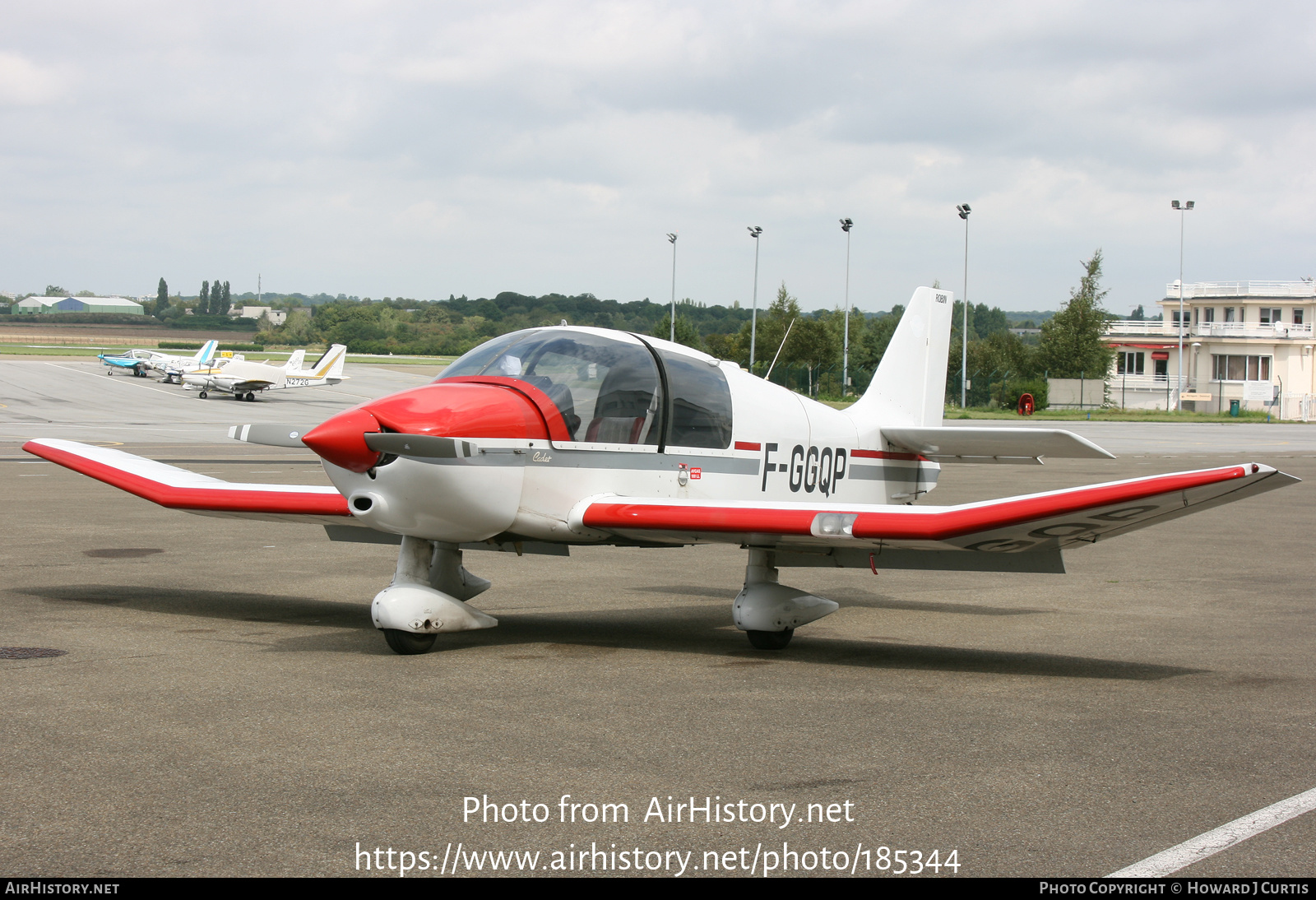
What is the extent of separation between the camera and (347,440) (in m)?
6.82

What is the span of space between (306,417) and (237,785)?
4505 cm

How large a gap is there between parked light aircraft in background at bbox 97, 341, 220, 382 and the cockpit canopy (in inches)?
2240

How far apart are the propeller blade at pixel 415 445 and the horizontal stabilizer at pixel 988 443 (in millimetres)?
4343

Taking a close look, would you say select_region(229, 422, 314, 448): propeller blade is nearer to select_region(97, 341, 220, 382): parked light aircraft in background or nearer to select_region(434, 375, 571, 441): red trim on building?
select_region(434, 375, 571, 441): red trim on building

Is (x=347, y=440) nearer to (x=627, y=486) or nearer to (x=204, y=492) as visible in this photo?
→ (x=627, y=486)

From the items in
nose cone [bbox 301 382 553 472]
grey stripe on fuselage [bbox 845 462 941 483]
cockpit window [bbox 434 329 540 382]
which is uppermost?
cockpit window [bbox 434 329 540 382]

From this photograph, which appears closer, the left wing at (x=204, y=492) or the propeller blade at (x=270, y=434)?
the propeller blade at (x=270, y=434)

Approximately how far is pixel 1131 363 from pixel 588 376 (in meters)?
89.4

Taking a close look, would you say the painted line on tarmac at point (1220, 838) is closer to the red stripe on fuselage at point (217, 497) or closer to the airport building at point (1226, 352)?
the red stripe on fuselage at point (217, 497)

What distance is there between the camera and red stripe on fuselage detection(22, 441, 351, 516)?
8758 millimetres

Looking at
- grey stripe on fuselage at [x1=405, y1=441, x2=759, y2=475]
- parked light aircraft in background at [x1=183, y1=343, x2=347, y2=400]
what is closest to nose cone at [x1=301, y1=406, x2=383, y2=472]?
grey stripe on fuselage at [x1=405, y1=441, x2=759, y2=475]

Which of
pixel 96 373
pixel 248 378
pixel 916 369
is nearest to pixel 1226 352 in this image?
Result: pixel 248 378

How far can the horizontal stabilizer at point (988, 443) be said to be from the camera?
871 cm

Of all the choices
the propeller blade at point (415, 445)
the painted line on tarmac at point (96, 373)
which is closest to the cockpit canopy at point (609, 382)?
the propeller blade at point (415, 445)
